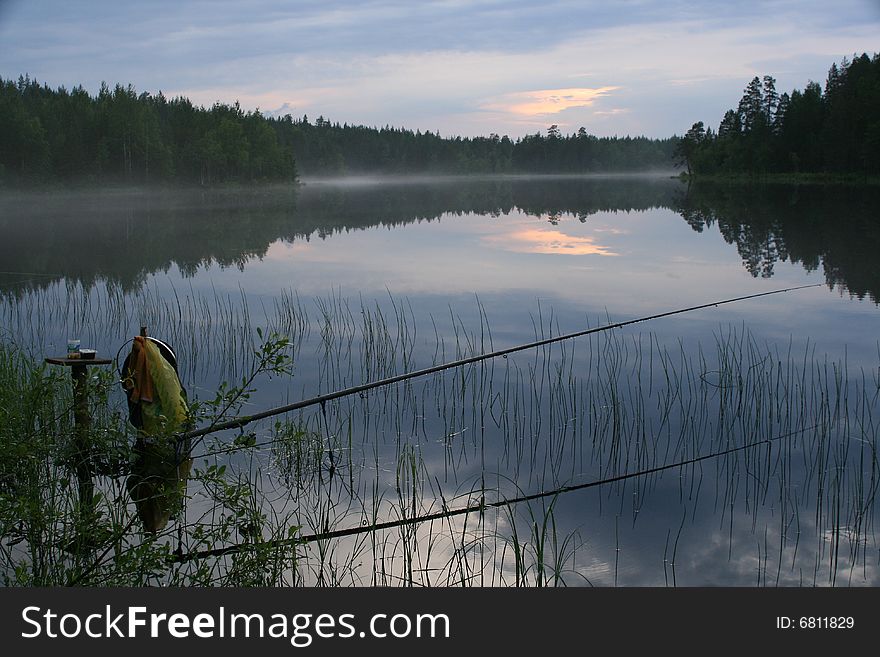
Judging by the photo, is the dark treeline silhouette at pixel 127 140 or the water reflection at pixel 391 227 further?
the dark treeline silhouette at pixel 127 140

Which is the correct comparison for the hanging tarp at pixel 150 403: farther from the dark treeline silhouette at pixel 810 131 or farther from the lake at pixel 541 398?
the dark treeline silhouette at pixel 810 131

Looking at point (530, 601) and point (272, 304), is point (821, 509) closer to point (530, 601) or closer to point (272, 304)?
point (530, 601)

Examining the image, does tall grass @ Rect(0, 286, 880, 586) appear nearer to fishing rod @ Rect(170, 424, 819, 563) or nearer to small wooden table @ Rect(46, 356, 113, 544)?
fishing rod @ Rect(170, 424, 819, 563)

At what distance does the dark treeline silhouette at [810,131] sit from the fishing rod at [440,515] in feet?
213

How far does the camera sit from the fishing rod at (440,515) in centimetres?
529

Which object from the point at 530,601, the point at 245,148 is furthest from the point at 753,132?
the point at 530,601

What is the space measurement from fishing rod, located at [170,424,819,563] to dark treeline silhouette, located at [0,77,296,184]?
73364 millimetres

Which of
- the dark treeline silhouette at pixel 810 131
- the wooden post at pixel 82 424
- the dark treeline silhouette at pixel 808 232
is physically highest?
the dark treeline silhouette at pixel 810 131

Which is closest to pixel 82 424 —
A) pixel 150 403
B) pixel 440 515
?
pixel 150 403

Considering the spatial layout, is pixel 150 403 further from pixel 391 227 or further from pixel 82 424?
→ pixel 391 227

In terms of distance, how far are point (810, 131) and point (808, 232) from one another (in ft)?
175

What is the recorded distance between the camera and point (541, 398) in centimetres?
1041

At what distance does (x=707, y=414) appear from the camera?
31.1 feet

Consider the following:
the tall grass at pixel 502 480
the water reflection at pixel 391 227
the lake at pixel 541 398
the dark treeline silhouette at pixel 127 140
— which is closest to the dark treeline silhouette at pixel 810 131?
the water reflection at pixel 391 227
